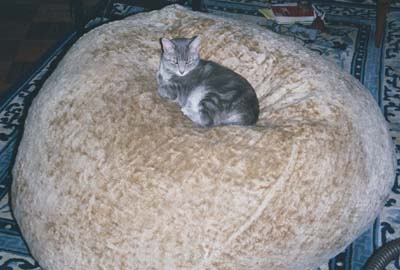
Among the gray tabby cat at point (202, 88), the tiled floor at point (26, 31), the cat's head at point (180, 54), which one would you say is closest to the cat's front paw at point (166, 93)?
the gray tabby cat at point (202, 88)

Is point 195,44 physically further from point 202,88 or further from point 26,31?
point 26,31

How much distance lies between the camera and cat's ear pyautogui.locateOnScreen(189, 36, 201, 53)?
201 cm

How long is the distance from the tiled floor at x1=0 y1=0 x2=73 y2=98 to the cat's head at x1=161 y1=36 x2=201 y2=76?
1.42 metres

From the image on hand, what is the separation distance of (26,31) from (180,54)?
215 cm

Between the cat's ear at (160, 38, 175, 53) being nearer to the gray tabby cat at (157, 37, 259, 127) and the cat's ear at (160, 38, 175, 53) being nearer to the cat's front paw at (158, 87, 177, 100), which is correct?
the gray tabby cat at (157, 37, 259, 127)

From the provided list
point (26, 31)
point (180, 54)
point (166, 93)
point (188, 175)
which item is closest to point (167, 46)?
point (180, 54)

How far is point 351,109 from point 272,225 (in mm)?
511

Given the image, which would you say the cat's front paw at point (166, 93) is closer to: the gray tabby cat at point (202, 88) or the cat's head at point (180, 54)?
the gray tabby cat at point (202, 88)

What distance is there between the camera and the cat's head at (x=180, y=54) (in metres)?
1.99

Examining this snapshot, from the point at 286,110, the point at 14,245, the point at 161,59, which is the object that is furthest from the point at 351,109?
the point at 14,245

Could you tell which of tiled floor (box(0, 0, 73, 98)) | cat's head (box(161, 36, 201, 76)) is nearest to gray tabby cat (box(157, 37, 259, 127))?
cat's head (box(161, 36, 201, 76))

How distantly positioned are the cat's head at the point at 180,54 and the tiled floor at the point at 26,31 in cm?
142

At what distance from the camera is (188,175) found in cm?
159

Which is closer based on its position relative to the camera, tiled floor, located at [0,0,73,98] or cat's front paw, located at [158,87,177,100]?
cat's front paw, located at [158,87,177,100]
